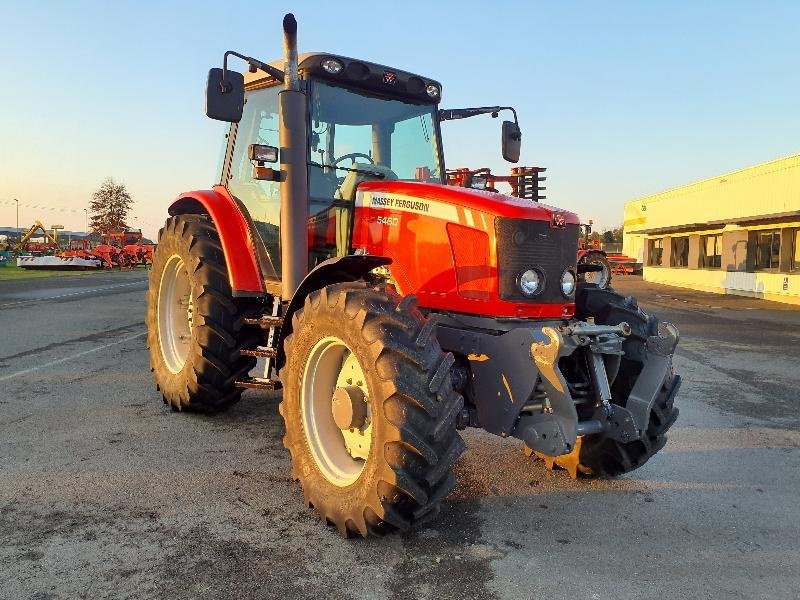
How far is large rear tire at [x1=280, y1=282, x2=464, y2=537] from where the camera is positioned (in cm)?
298

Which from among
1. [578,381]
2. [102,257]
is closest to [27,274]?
[102,257]

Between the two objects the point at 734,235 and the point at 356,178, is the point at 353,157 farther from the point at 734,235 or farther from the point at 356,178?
the point at 734,235

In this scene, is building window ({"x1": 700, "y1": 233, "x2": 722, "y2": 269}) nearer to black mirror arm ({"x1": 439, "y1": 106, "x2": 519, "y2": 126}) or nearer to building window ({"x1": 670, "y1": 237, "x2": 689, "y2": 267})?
building window ({"x1": 670, "y1": 237, "x2": 689, "y2": 267})

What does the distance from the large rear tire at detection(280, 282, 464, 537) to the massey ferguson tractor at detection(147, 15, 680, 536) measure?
10 mm

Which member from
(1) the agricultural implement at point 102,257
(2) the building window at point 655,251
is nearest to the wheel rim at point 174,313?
(1) the agricultural implement at point 102,257

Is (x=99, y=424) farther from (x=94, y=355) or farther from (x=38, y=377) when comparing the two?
(x=94, y=355)

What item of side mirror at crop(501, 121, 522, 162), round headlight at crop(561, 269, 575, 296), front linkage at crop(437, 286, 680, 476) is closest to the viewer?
front linkage at crop(437, 286, 680, 476)

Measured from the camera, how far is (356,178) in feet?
14.9

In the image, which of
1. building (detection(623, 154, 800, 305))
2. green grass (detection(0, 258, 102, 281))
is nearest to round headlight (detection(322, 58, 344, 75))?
building (detection(623, 154, 800, 305))

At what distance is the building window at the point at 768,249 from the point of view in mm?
23406

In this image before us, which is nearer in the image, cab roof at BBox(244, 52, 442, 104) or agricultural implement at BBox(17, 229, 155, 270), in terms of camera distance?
cab roof at BBox(244, 52, 442, 104)

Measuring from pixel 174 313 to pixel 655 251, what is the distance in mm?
34389

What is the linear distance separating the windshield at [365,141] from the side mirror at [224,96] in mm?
651

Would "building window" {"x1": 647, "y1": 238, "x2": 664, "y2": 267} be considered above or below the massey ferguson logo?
above
